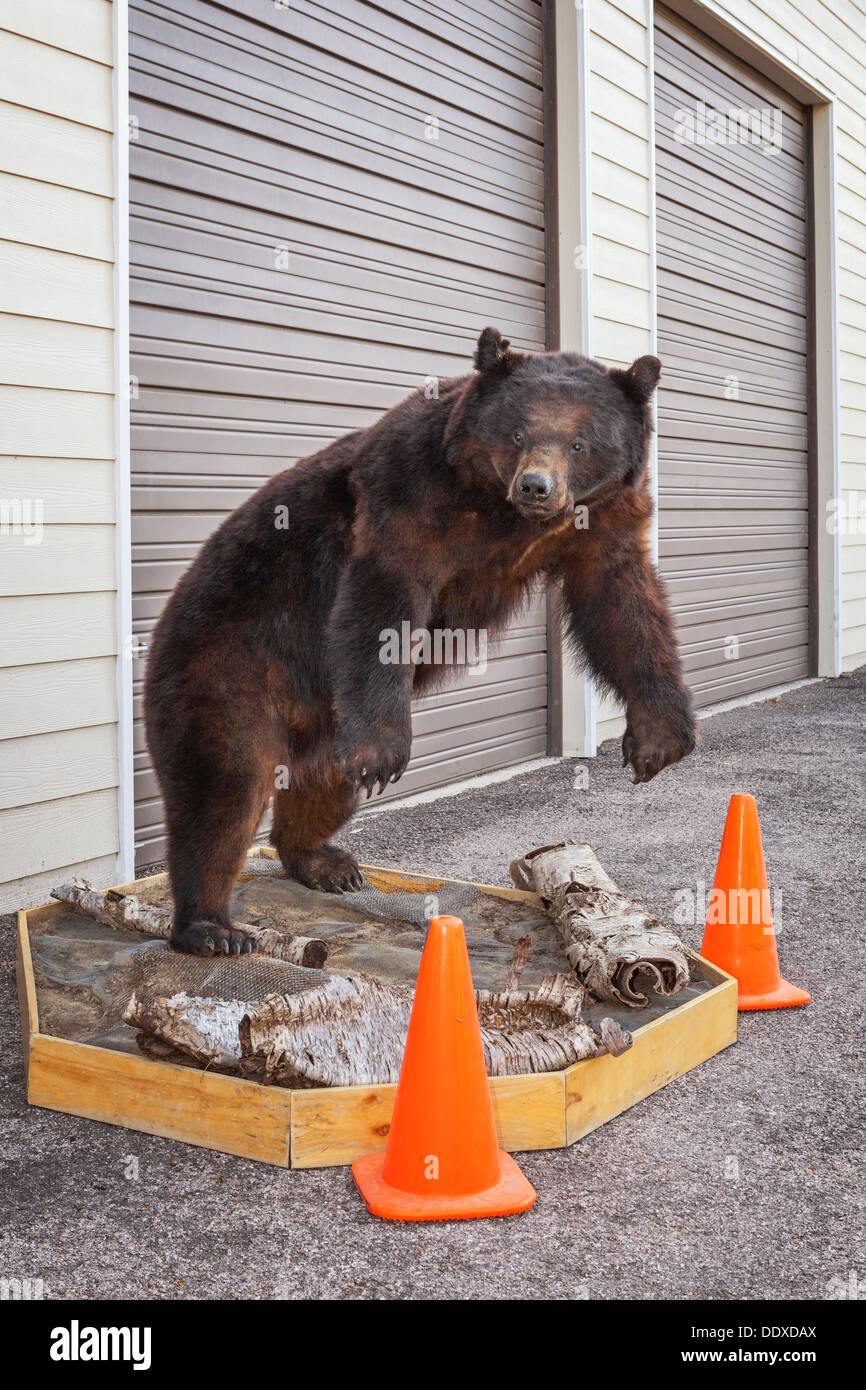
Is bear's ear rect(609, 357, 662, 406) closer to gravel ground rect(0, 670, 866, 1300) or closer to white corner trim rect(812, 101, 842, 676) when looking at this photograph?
gravel ground rect(0, 670, 866, 1300)

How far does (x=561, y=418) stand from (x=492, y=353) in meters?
0.28

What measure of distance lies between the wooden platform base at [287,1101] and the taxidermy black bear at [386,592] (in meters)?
0.73

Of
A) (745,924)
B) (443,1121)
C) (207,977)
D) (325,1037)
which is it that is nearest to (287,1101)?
(325,1037)

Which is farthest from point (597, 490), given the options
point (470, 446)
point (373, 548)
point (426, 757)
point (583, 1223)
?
point (426, 757)

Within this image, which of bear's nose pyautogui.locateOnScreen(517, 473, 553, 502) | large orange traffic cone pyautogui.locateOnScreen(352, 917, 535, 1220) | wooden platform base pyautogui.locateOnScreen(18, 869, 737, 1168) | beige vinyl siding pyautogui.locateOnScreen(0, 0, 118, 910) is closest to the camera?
large orange traffic cone pyautogui.locateOnScreen(352, 917, 535, 1220)

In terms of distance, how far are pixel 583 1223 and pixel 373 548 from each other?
1780mm

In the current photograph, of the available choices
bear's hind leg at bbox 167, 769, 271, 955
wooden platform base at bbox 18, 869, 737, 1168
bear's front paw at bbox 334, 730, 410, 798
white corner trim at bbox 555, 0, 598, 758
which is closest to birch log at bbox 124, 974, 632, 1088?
wooden platform base at bbox 18, 869, 737, 1168

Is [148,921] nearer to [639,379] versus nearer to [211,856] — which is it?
[211,856]

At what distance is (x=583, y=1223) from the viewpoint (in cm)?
264

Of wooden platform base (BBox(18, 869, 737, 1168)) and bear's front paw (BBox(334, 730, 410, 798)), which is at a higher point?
bear's front paw (BBox(334, 730, 410, 798))

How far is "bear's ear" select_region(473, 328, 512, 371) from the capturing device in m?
3.40

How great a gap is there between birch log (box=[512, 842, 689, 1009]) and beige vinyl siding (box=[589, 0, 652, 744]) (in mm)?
4298

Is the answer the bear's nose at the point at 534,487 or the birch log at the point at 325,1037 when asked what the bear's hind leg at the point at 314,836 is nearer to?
the birch log at the point at 325,1037

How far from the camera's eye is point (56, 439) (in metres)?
5.01
